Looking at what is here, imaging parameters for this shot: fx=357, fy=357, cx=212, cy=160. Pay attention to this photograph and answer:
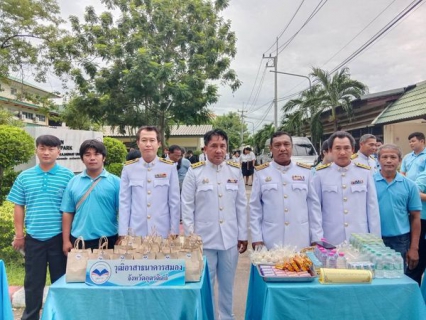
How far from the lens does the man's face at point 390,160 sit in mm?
3106

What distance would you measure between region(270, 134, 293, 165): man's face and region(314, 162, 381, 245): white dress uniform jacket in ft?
1.31

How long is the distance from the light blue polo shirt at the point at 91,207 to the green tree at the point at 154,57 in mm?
8306

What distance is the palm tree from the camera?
53.6ft

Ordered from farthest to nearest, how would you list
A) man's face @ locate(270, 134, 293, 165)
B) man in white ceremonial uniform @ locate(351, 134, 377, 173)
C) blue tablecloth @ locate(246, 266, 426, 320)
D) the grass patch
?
man in white ceremonial uniform @ locate(351, 134, 377, 173) < the grass patch < man's face @ locate(270, 134, 293, 165) < blue tablecloth @ locate(246, 266, 426, 320)

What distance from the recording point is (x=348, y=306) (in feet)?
7.10

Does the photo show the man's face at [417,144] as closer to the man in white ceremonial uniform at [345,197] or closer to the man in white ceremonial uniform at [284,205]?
the man in white ceremonial uniform at [345,197]

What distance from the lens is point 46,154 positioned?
10.1ft

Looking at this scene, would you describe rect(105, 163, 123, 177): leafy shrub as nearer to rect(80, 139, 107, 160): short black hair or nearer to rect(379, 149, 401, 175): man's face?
rect(80, 139, 107, 160): short black hair

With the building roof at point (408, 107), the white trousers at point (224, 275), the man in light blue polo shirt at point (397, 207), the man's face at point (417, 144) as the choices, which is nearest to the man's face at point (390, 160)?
the man in light blue polo shirt at point (397, 207)

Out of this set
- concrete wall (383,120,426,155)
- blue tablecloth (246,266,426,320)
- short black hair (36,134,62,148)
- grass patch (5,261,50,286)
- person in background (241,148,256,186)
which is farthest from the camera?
person in background (241,148,256,186)

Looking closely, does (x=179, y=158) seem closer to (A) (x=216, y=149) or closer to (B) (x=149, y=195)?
(B) (x=149, y=195)

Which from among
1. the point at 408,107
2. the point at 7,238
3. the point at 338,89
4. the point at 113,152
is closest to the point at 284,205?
the point at 7,238

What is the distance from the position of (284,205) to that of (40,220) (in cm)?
208

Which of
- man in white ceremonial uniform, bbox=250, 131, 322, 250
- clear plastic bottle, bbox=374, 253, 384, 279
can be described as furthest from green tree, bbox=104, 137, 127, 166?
clear plastic bottle, bbox=374, 253, 384, 279
